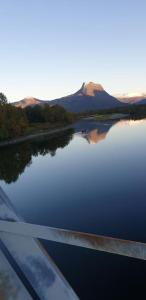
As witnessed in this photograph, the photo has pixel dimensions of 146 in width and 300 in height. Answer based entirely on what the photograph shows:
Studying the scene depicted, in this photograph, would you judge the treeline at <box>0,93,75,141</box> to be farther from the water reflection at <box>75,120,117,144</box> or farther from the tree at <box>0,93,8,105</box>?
the water reflection at <box>75,120,117,144</box>

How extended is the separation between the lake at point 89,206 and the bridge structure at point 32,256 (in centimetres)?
1238

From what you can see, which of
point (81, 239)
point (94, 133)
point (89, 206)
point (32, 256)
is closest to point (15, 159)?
point (89, 206)

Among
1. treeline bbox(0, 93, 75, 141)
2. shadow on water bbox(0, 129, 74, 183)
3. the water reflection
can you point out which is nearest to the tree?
treeline bbox(0, 93, 75, 141)

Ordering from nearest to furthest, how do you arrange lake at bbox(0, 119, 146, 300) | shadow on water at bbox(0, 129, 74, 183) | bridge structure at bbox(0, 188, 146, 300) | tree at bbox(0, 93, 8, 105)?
bridge structure at bbox(0, 188, 146, 300) → lake at bbox(0, 119, 146, 300) → shadow on water at bbox(0, 129, 74, 183) → tree at bbox(0, 93, 8, 105)

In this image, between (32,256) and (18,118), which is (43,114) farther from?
(32,256)

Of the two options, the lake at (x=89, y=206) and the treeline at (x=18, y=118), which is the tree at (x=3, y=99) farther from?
the lake at (x=89, y=206)

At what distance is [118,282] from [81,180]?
24.1 meters

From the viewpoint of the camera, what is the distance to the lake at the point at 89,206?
15.5 m

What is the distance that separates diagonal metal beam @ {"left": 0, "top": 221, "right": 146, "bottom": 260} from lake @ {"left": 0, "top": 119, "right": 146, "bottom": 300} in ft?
41.1

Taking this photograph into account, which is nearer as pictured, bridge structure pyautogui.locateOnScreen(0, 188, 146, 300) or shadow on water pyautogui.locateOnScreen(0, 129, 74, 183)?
bridge structure pyautogui.locateOnScreen(0, 188, 146, 300)

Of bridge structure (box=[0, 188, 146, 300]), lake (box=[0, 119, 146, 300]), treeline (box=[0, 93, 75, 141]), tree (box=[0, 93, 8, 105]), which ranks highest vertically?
tree (box=[0, 93, 8, 105])

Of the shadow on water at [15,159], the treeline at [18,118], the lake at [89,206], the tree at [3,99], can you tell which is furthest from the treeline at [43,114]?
the lake at [89,206]

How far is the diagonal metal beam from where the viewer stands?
229 centimetres

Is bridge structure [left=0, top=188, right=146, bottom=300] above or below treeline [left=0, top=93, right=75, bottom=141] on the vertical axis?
above
